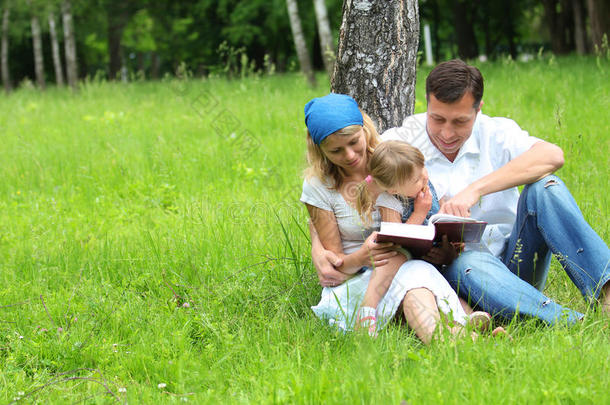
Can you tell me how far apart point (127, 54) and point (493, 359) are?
49.7 metres

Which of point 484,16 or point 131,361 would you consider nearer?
point 131,361

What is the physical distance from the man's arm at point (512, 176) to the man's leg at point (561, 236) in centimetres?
6

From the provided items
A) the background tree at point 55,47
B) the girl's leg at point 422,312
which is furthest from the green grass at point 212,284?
the background tree at point 55,47

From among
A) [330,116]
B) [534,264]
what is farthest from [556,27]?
[330,116]

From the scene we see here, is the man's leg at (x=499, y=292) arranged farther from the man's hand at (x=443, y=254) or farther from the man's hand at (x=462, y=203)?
the man's hand at (x=462, y=203)

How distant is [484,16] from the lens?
91.1 feet

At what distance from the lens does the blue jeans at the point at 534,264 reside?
9.38ft

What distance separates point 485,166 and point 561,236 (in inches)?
22.5

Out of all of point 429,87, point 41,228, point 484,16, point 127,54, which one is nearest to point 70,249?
point 41,228

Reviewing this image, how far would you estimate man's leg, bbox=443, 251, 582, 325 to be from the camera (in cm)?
283

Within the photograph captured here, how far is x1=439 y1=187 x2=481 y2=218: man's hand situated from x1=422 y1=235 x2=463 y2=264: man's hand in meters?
0.17

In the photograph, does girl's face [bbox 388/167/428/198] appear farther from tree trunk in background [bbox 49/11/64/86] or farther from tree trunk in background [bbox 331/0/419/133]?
tree trunk in background [bbox 49/11/64/86]

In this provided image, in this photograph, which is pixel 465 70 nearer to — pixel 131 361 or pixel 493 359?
pixel 493 359

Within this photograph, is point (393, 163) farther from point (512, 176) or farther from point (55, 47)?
point (55, 47)
